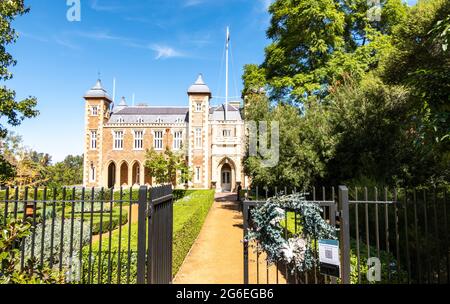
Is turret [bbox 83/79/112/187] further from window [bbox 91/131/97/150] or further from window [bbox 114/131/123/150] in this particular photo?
window [bbox 114/131/123/150]

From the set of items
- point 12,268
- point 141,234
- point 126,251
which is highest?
point 141,234

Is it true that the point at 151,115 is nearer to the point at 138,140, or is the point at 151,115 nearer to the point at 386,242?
the point at 138,140

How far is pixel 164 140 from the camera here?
34.1 m

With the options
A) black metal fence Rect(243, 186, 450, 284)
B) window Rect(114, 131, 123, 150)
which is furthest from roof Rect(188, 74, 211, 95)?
black metal fence Rect(243, 186, 450, 284)

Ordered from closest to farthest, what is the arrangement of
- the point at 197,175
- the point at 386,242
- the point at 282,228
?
the point at 282,228, the point at 386,242, the point at 197,175

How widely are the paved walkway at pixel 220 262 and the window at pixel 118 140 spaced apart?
25389 millimetres

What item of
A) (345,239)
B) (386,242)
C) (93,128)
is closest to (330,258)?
(345,239)

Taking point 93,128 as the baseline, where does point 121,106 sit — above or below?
above

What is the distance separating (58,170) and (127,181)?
1275 cm

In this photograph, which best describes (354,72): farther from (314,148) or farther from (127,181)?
(127,181)

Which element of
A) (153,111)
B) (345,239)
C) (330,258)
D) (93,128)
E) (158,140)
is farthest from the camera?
(153,111)

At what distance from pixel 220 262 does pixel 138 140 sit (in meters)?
29.0

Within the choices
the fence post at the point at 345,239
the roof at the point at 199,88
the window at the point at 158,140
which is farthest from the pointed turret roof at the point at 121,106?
the fence post at the point at 345,239
